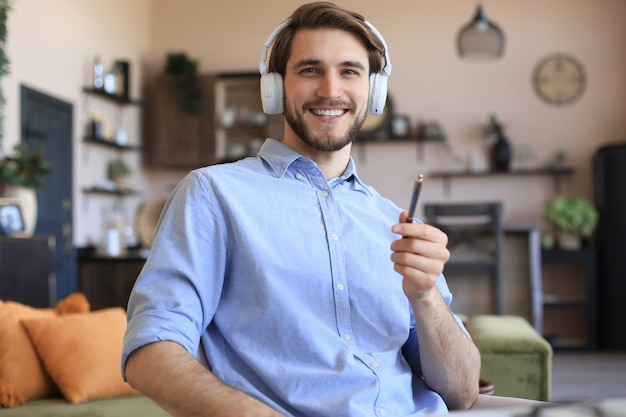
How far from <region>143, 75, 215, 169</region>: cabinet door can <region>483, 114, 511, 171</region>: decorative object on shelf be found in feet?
8.63

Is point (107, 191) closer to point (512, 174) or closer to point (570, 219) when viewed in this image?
point (512, 174)

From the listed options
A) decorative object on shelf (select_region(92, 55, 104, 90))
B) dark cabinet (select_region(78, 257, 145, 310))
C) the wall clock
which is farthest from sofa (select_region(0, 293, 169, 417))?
the wall clock

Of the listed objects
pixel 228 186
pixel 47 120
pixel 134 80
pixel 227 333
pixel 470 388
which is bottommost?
pixel 470 388

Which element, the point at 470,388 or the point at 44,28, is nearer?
the point at 470,388

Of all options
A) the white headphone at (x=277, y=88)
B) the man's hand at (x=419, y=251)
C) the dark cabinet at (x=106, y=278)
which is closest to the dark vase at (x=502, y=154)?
the dark cabinet at (x=106, y=278)

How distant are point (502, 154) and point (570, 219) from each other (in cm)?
91

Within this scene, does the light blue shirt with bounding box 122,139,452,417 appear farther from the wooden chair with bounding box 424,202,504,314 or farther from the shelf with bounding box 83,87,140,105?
the shelf with bounding box 83,87,140,105

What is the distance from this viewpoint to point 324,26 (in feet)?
4.73

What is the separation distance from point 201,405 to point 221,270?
25cm

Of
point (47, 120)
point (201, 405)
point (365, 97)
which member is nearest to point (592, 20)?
point (47, 120)

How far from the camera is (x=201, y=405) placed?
1.13 m

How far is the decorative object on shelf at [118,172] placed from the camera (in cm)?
681

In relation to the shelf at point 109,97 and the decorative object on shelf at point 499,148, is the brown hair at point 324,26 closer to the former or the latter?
the shelf at point 109,97

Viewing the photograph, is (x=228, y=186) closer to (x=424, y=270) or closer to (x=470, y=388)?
(x=424, y=270)
